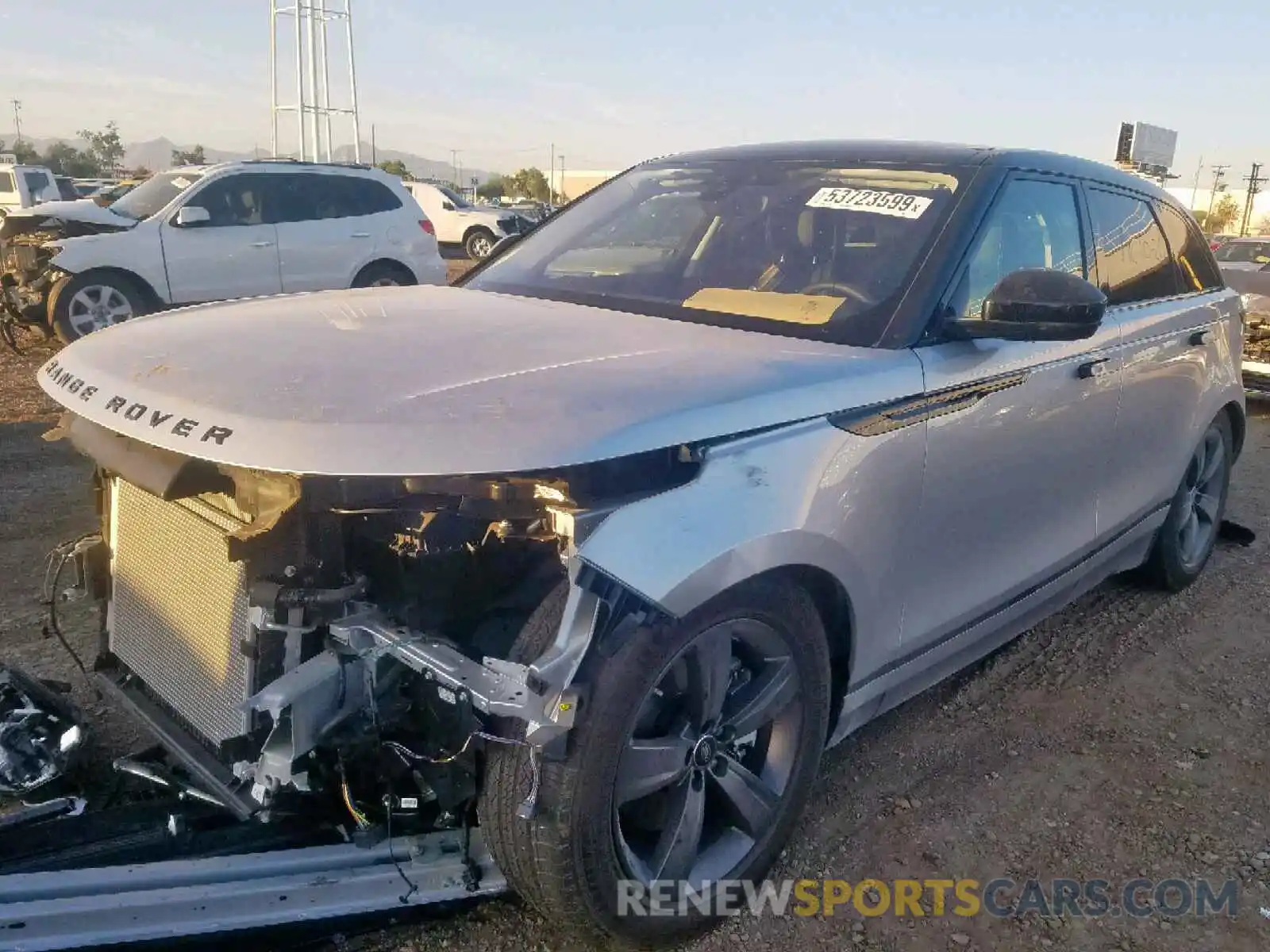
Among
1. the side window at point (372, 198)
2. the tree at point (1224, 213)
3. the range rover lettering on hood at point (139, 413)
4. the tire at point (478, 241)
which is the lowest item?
the tree at point (1224, 213)

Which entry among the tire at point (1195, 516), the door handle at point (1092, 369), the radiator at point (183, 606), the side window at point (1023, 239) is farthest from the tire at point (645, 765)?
the tire at point (1195, 516)

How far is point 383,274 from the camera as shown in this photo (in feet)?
37.6

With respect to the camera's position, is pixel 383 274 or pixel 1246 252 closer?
pixel 383 274

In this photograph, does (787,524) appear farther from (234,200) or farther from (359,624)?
(234,200)

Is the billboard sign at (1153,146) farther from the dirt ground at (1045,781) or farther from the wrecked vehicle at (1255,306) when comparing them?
the dirt ground at (1045,781)

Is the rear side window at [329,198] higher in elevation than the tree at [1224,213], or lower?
higher

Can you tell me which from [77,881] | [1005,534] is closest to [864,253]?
[1005,534]

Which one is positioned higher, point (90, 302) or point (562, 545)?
point (562, 545)

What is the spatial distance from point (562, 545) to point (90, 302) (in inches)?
367

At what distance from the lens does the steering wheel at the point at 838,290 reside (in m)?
2.89

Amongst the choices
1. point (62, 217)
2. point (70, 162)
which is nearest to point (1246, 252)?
point (62, 217)

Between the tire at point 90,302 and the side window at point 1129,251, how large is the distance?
871 cm

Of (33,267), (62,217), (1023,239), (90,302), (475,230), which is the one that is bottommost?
(475,230)

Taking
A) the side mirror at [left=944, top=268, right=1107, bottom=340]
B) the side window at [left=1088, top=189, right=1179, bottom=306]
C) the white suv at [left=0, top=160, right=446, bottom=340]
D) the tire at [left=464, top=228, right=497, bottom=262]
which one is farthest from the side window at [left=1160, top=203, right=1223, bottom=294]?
the tire at [left=464, top=228, right=497, bottom=262]
